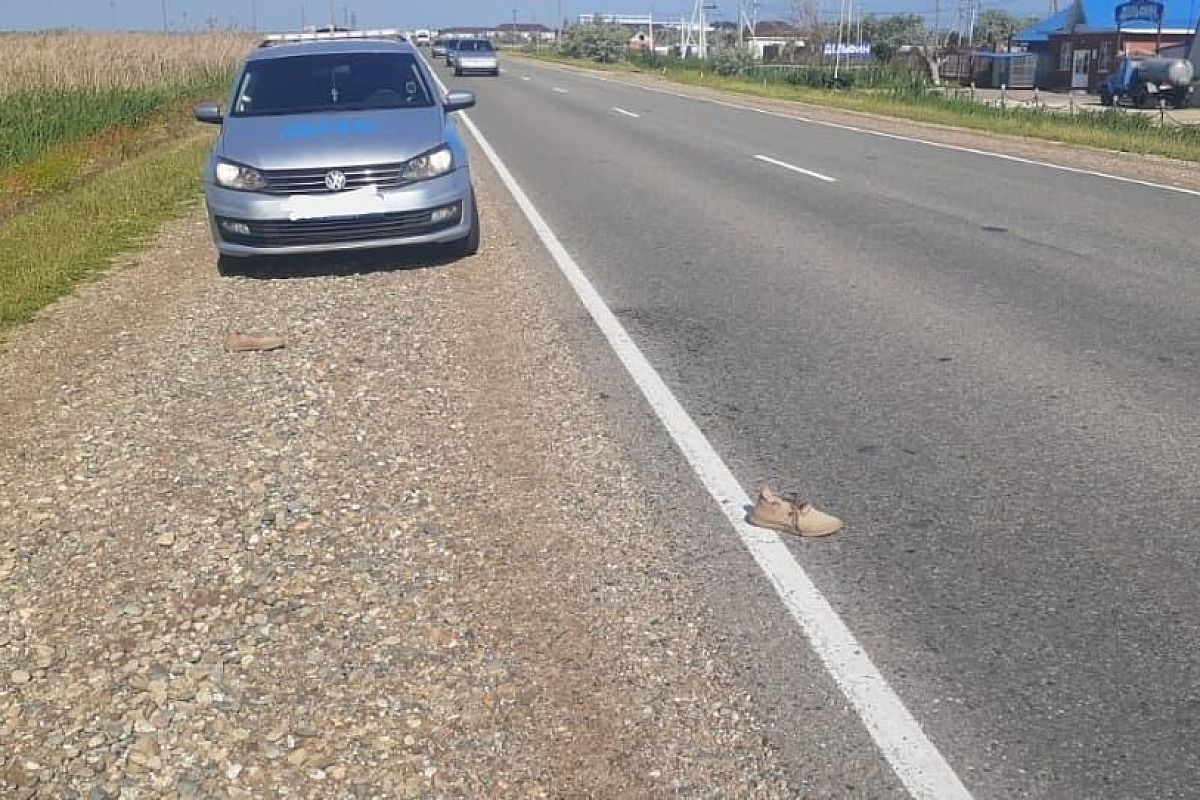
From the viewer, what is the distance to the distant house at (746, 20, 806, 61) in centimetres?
9606

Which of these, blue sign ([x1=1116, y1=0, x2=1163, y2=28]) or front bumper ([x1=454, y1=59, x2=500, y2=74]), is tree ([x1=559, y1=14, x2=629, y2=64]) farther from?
blue sign ([x1=1116, y1=0, x2=1163, y2=28])

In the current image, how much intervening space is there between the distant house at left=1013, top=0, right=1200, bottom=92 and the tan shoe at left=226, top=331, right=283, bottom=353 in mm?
54661

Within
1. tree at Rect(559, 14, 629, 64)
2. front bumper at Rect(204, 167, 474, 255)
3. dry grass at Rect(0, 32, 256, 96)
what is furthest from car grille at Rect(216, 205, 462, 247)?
tree at Rect(559, 14, 629, 64)

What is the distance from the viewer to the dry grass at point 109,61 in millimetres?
23828

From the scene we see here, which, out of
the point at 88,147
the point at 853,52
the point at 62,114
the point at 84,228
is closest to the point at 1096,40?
the point at 853,52

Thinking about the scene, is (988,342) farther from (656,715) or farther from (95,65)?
(95,65)

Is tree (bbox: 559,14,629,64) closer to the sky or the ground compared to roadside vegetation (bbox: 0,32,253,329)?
closer to the sky

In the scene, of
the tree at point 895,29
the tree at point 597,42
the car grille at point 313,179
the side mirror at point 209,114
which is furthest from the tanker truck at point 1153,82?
the tree at point 895,29

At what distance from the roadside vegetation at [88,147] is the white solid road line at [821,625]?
475cm

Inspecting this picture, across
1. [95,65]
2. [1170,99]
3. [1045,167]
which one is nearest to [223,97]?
[95,65]

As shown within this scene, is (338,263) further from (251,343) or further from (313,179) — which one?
(251,343)

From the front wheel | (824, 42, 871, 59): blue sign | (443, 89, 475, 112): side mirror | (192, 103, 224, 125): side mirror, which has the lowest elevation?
the front wheel

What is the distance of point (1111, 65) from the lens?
54.7 m

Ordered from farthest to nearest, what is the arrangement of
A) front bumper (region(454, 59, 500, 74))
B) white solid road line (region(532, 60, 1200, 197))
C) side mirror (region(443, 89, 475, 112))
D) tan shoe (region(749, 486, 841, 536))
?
front bumper (region(454, 59, 500, 74))
white solid road line (region(532, 60, 1200, 197))
side mirror (region(443, 89, 475, 112))
tan shoe (region(749, 486, 841, 536))
